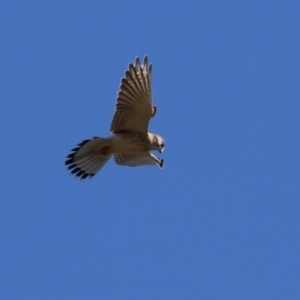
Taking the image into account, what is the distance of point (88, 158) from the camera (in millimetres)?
13047

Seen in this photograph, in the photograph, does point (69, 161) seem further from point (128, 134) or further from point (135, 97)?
point (135, 97)

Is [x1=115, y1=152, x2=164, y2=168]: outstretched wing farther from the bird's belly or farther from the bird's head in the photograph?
the bird's belly

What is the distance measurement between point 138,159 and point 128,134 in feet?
3.04

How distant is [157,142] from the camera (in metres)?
13.0

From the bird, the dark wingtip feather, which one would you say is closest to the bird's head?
the bird

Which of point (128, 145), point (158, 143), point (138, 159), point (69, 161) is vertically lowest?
point (69, 161)

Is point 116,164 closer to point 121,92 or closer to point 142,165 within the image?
point 142,165

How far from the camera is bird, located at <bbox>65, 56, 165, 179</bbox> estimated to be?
12516 millimetres

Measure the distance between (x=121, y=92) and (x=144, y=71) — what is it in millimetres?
444

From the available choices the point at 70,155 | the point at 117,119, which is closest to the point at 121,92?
the point at 117,119

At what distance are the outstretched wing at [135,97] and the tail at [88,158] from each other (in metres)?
0.50

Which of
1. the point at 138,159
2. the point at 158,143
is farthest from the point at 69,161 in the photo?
the point at 158,143

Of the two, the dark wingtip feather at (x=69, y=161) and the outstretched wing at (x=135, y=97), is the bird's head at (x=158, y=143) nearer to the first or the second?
the outstretched wing at (x=135, y=97)

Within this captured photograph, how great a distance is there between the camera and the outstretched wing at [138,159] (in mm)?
13375
